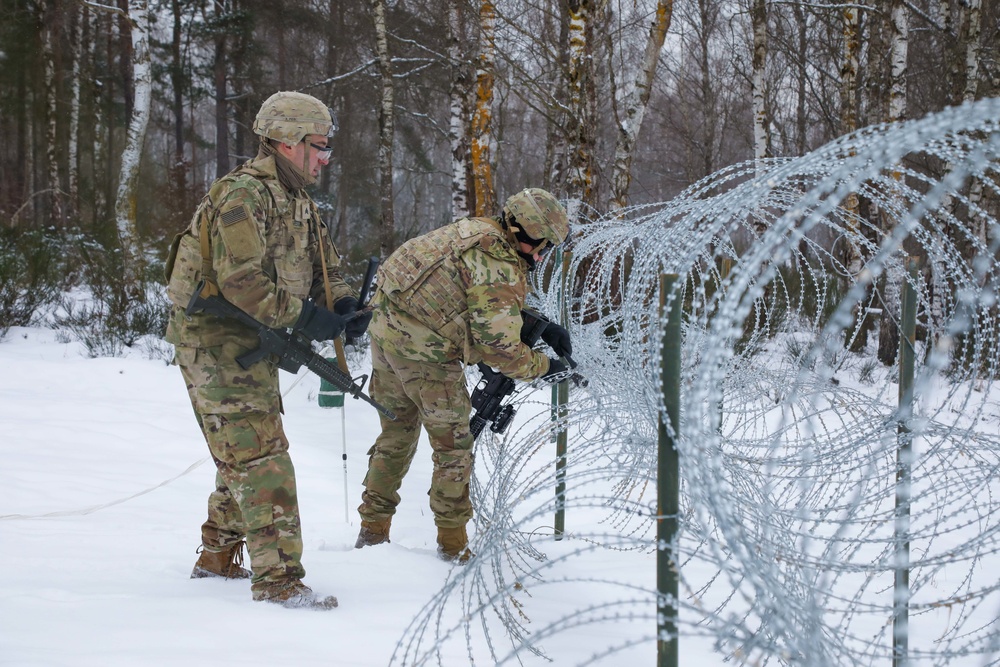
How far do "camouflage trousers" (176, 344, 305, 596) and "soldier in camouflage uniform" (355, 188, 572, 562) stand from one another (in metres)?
0.68

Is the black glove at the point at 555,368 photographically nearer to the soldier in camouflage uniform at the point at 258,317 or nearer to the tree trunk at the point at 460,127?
the soldier in camouflage uniform at the point at 258,317

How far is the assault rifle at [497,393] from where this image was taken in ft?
11.1

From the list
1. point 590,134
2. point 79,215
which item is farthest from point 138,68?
point 79,215

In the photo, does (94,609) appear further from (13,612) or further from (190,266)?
(190,266)

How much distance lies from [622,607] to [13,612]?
2.19 metres

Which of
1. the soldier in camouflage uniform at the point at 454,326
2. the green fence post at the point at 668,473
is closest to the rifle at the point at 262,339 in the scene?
the soldier in camouflage uniform at the point at 454,326

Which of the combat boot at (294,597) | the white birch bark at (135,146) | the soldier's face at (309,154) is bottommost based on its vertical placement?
the combat boot at (294,597)

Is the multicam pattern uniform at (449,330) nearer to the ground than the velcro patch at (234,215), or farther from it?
nearer to the ground

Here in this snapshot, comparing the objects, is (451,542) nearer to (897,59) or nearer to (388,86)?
(897,59)

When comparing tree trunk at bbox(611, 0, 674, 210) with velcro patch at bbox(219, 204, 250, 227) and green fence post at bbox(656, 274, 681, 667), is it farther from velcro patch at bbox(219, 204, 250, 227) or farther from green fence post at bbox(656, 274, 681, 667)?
green fence post at bbox(656, 274, 681, 667)

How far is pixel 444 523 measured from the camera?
3500mm

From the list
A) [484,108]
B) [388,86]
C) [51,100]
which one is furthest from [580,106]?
[51,100]

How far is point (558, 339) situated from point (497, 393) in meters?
0.37

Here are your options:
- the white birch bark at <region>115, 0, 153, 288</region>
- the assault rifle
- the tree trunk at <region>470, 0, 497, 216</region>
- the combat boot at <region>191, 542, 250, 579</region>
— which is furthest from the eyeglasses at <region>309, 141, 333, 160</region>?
the white birch bark at <region>115, 0, 153, 288</region>
